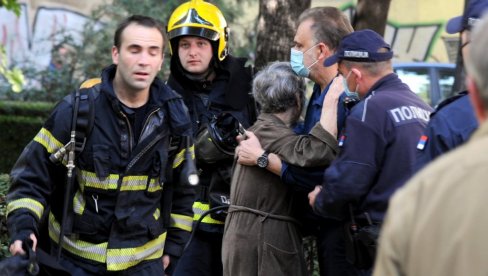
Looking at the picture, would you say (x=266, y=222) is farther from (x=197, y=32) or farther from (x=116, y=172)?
(x=197, y=32)

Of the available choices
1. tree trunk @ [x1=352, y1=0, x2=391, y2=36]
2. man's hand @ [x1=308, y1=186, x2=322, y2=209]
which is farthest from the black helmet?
tree trunk @ [x1=352, y1=0, x2=391, y2=36]

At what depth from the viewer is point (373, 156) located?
455 centimetres

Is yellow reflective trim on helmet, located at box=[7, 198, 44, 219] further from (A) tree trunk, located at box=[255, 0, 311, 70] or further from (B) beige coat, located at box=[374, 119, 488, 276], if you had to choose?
(A) tree trunk, located at box=[255, 0, 311, 70]

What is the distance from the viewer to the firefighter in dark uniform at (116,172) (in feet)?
15.4

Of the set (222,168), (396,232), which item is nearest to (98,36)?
(222,168)

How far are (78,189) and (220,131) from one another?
1.28 meters

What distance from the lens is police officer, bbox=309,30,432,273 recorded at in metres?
4.56

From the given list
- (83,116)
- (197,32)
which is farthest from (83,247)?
(197,32)

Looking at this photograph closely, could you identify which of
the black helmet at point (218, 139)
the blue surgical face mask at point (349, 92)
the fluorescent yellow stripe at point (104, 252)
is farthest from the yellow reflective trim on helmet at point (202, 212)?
the blue surgical face mask at point (349, 92)

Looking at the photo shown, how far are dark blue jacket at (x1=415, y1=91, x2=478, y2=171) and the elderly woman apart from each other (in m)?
1.16

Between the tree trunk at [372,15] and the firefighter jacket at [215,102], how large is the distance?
244 centimetres

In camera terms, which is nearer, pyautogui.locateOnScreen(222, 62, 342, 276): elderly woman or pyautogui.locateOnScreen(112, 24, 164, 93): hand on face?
pyautogui.locateOnScreen(112, 24, 164, 93): hand on face

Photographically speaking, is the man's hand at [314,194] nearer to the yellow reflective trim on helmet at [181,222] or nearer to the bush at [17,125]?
the yellow reflective trim on helmet at [181,222]

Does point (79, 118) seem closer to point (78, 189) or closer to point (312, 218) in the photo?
point (78, 189)
